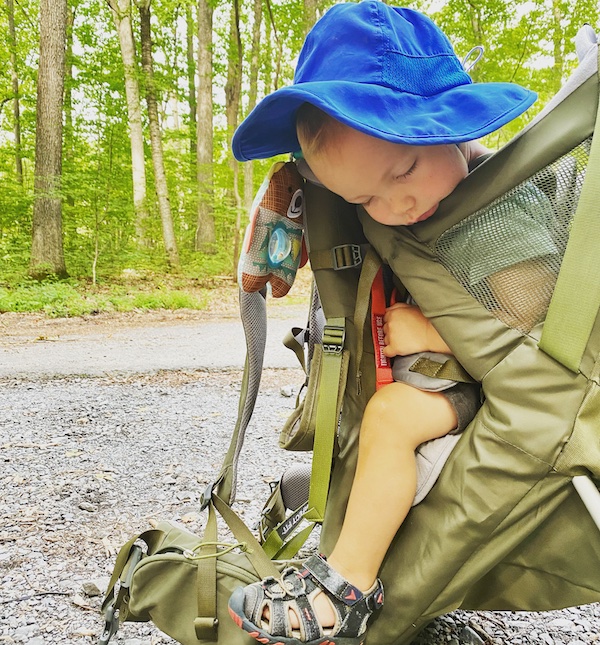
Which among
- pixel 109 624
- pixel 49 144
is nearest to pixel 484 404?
pixel 109 624

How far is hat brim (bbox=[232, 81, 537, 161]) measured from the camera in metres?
1.01

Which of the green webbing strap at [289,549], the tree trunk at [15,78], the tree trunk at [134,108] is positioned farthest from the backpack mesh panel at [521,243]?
the tree trunk at [15,78]

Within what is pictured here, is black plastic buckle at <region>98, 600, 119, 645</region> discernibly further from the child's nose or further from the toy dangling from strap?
the child's nose

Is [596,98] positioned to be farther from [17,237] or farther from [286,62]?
[286,62]

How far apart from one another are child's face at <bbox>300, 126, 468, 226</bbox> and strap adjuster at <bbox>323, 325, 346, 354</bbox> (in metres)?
0.29

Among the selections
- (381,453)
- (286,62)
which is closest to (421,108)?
(381,453)

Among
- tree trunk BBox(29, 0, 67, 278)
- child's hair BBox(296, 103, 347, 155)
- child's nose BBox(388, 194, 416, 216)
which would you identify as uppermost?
tree trunk BBox(29, 0, 67, 278)

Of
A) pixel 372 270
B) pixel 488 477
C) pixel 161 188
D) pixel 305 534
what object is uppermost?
pixel 161 188

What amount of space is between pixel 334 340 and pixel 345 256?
8.6 inches

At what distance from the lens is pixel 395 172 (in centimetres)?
113

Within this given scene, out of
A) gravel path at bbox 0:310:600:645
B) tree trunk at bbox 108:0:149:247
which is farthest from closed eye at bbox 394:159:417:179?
tree trunk at bbox 108:0:149:247

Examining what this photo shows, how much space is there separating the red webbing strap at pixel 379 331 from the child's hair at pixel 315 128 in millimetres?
345

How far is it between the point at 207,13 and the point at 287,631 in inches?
511

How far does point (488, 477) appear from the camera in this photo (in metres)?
1.04
